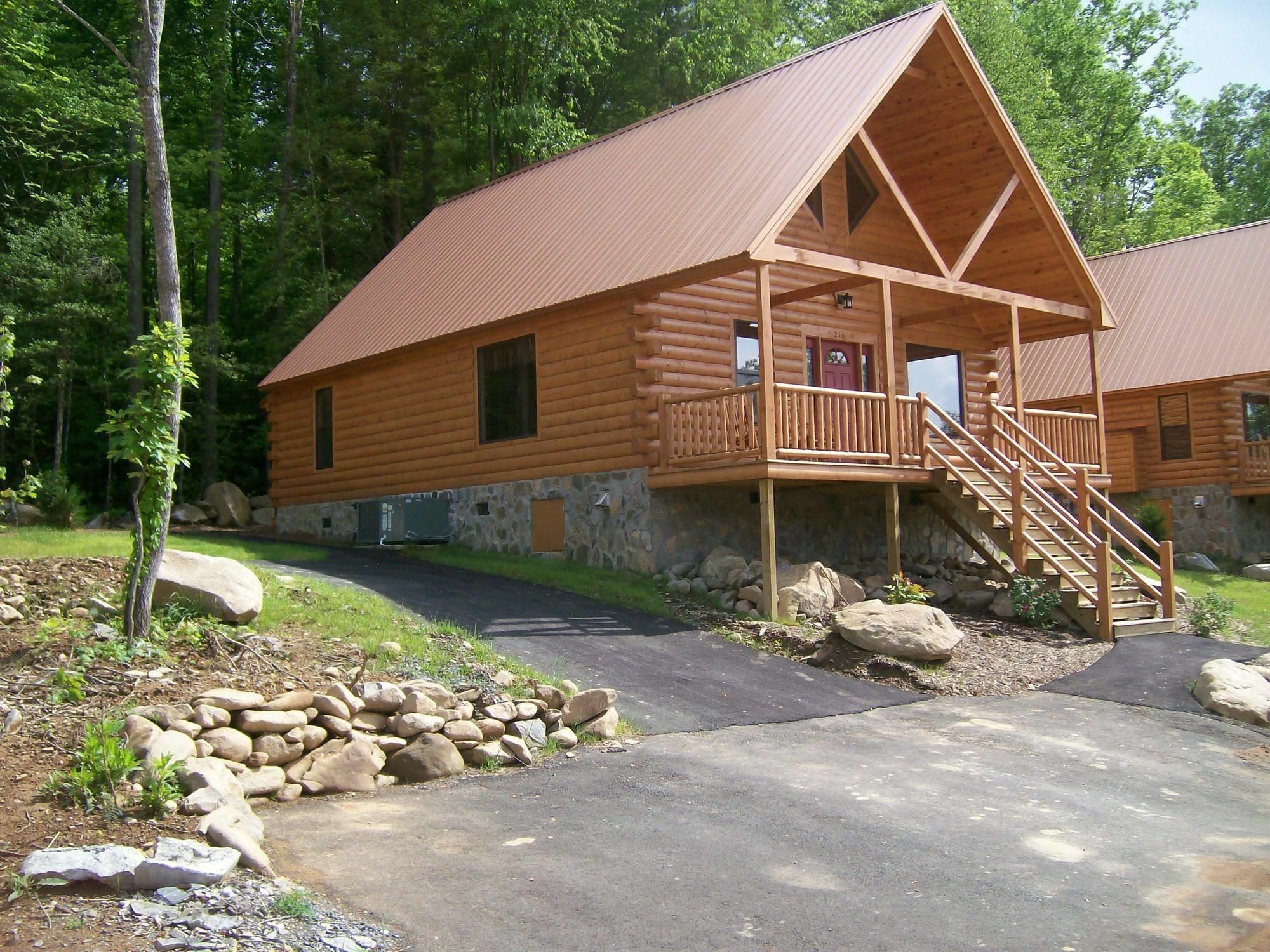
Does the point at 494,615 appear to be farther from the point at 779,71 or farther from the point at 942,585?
the point at 779,71

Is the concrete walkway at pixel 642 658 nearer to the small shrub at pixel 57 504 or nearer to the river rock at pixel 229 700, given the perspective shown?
the river rock at pixel 229 700

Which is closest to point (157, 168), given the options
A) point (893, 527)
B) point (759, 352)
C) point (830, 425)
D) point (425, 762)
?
point (425, 762)

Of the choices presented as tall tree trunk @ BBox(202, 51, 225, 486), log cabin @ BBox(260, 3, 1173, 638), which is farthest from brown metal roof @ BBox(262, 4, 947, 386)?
tall tree trunk @ BBox(202, 51, 225, 486)

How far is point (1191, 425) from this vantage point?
89.8 feet

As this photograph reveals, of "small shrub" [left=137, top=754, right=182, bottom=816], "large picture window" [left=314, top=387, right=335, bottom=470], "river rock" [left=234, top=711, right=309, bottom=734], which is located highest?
"large picture window" [left=314, top=387, right=335, bottom=470]

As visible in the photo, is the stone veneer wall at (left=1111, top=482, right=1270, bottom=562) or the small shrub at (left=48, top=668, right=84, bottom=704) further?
the stone veneer wall at (left=1111, top=482, right=1270, bottom=562)

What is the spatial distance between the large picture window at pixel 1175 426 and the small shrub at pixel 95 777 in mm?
25943

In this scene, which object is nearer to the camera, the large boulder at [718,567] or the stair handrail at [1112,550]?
the stair handrail at [1112,550]

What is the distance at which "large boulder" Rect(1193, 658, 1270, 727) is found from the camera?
11141 mm

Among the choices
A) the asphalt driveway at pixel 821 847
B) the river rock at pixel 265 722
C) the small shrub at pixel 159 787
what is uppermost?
the river rock at pixel 265 722

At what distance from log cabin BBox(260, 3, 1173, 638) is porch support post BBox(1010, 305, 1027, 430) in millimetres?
82

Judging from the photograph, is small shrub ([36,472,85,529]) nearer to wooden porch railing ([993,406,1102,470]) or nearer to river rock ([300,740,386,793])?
river rock ([300,740,386,793])

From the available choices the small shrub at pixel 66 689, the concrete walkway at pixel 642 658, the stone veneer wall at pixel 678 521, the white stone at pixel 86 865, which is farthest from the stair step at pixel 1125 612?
the white stone at pixel 86 865

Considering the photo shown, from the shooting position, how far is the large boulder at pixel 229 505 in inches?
944
